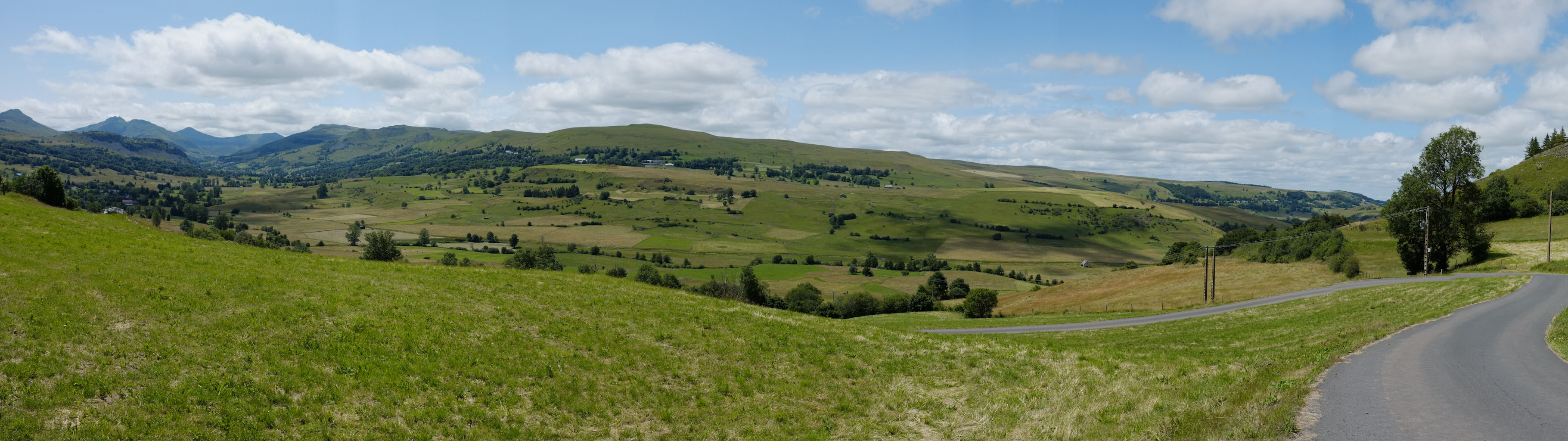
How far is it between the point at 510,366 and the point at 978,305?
56.3m

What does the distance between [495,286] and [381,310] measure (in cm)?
626

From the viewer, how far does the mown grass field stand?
46.6 feet

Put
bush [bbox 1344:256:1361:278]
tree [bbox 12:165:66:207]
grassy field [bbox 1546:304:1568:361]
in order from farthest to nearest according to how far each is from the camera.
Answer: bush [bbox 1344:256:1361:278]
tree [bbox 12:165:66:207]
grassy field [bbox 1546:304:1568:361]

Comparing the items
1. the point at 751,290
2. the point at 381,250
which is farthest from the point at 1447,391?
the point at 751,290

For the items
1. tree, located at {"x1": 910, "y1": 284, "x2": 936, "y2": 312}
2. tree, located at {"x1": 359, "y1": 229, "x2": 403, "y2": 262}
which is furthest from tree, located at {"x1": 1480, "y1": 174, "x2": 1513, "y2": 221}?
tree, located at {"x1": 359, "y1": 229, "x2": 403, "y2": 262}

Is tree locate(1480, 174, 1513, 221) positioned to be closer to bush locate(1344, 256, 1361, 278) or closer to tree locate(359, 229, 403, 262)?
bush locate(1344, 256, 1361, 278)

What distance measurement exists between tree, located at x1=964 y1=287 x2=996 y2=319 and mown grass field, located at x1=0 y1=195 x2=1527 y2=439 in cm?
3919

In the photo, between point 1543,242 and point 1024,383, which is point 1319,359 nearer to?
point 1024,383

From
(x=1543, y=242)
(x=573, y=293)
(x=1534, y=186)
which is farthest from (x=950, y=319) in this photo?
(x=1534, y=186)

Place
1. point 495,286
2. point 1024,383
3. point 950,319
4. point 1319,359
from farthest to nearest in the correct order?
1. point 950,319
2. point 495,286
3. point 1024,383
4. point 1319,359

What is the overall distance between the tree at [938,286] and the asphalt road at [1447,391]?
9516cm

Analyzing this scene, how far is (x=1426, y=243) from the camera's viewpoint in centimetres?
5631

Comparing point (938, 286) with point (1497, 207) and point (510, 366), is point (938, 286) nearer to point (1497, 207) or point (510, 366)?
point (1497, 207)

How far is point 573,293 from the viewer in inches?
1110
